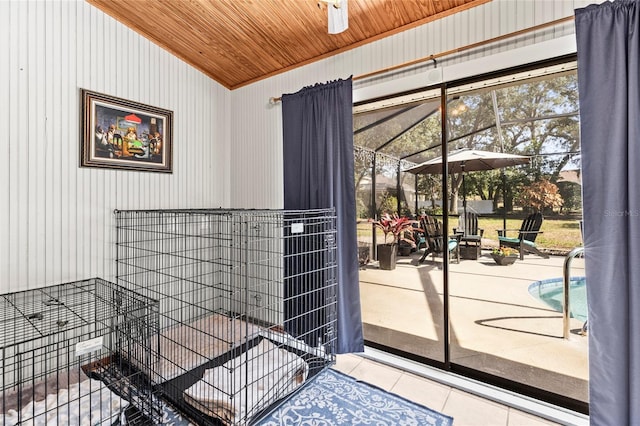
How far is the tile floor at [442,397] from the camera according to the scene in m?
1.76

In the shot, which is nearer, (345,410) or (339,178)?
(345,410)

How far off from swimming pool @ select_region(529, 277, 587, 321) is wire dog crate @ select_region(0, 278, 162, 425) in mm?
2592

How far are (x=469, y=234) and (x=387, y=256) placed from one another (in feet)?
2.43

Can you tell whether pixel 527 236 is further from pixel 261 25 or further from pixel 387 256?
pixel 261 25

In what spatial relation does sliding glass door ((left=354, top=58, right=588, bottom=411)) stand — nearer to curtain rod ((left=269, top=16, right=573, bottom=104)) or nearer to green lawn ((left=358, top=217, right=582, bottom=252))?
green lawn ((left=358, top=217, right=582, bottom=252))

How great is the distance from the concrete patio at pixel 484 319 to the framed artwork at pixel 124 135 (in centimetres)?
215

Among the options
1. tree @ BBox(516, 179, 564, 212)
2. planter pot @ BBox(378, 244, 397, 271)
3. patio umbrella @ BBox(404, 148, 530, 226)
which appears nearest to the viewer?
tree @ BBox(516, 179, 564, 212)

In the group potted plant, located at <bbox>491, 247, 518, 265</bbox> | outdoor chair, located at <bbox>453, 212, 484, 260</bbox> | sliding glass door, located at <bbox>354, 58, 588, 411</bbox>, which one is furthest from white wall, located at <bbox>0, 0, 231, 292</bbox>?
potted plant, located at <bbox>491, 247, 518, 265</bbox>

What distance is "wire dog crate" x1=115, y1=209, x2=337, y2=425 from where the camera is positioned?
1.88 m

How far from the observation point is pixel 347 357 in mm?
2479

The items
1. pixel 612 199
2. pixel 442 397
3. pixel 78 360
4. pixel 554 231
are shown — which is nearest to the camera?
pixel 612 199

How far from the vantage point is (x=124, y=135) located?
8.50ft

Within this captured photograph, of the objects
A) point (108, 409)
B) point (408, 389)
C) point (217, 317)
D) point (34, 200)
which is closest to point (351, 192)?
point (408, 389)

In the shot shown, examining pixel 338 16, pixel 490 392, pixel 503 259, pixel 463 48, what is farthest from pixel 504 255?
pixel 338 16
